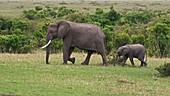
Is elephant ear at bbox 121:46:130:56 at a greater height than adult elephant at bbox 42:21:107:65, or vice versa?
adult elephant at bbox 42:21:107:65

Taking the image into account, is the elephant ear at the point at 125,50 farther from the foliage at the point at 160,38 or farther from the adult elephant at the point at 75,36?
the foliage at the point at 160,38

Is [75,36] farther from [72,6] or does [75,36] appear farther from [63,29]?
[72,6]

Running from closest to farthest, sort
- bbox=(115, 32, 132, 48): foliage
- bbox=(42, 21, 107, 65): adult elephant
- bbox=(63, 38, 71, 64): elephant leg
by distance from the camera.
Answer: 1. bbox=(63, 38, 71, 64): elephant leg
2. bbox=(42, 21, 107, 65): adult elephant
3. bbox=(115, 32, 132, 48): foliage

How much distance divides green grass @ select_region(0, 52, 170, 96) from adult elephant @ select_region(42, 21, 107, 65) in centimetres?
167

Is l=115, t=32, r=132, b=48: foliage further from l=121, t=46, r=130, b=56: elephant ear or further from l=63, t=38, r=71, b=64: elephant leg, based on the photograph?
l=63, t=38, r=71, b=64: elephant leg

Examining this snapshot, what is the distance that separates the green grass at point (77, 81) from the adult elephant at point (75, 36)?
167 cm

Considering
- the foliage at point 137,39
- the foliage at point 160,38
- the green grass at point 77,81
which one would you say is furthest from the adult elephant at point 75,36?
the foliage at point 137,39

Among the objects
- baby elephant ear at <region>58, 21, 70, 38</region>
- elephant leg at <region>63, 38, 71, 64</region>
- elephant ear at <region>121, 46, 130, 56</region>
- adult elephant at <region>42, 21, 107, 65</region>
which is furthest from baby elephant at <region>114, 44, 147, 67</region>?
baby elephant ear at <region>58, 21, 70, 38</region>

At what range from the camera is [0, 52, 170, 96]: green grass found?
13.7 m

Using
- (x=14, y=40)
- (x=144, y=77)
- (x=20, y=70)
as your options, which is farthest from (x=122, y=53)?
(x=14, y=40)

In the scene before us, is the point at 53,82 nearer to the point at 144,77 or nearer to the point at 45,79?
the point at 45,79

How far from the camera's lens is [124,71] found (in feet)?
61.2

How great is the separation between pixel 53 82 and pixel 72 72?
243 centimetres

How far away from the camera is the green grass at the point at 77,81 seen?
44.8 ft
